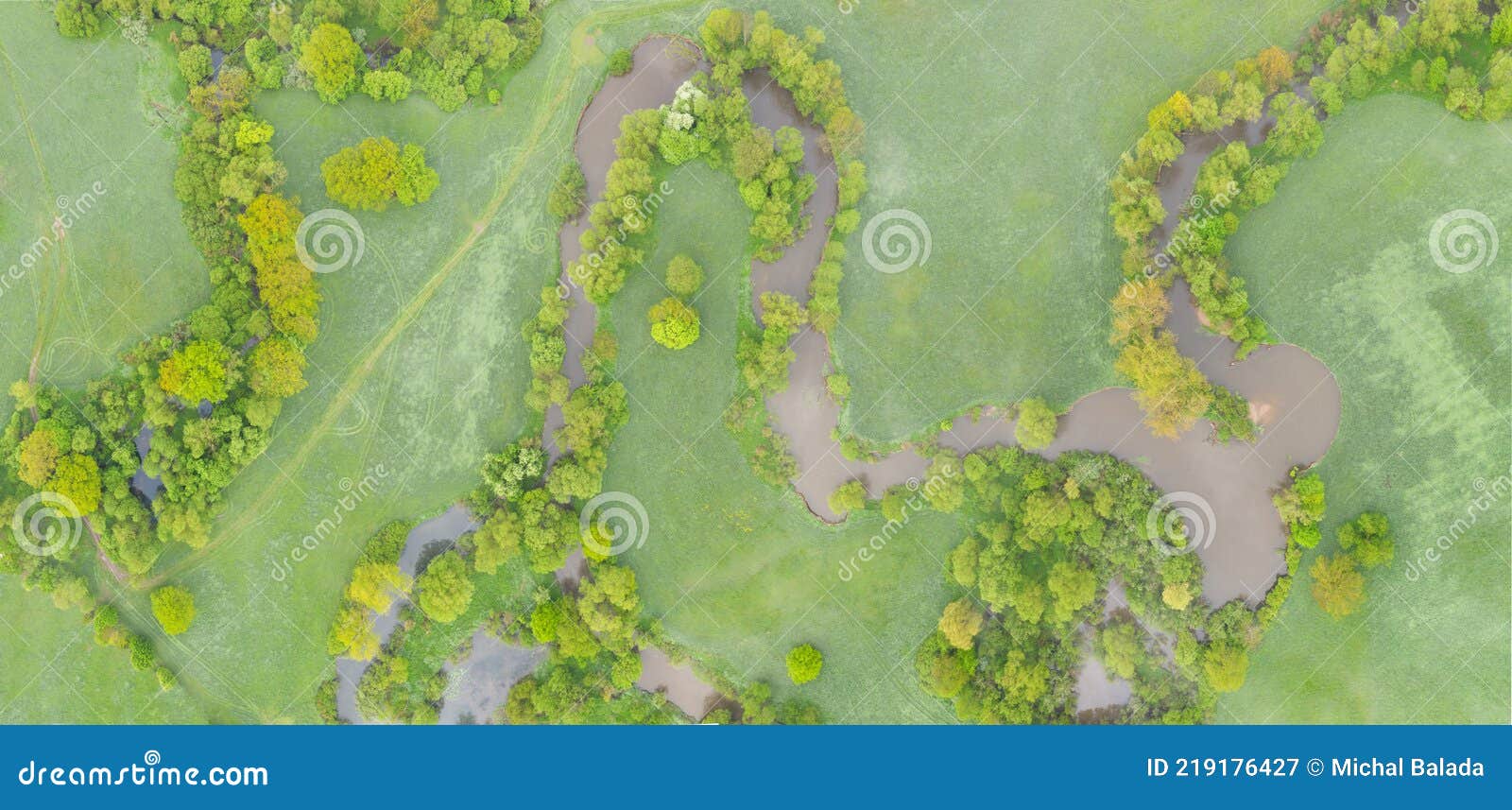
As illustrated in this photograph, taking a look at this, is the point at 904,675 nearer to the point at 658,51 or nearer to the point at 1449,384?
the point at 1449,384

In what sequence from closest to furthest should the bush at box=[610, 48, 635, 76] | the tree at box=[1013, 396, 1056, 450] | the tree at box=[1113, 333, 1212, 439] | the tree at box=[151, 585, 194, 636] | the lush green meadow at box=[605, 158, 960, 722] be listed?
the tree at box=[1113, 333, 1212, 439] → the tree at box=[1013, 396, 1056, 450] → the tree at box=[151, 585, 194, 636] → the bush at box=[610, 48, 635, 76] → the lush green meadow at box=[605, 158, 960, 722]

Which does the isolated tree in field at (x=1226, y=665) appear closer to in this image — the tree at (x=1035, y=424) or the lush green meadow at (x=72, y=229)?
the tree at (x=1035, y=424)

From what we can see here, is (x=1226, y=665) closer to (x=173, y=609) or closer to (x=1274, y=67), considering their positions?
(x=1274, y=67)

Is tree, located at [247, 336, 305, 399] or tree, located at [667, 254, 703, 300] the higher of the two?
tree, located at [667, 254, 703, 300]

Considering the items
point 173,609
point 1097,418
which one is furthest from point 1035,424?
point 173,609

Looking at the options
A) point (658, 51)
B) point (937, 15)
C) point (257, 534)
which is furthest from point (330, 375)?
point (937, 15)

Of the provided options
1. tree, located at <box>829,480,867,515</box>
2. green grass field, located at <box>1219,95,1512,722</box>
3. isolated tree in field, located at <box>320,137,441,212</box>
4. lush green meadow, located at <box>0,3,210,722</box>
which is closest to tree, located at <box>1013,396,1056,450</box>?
tree, located at <box>829,480,867,515</box>

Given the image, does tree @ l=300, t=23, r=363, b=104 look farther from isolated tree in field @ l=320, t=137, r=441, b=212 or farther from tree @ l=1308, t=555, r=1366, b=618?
tree @ l=1308, t=555, r=1366, b=618
